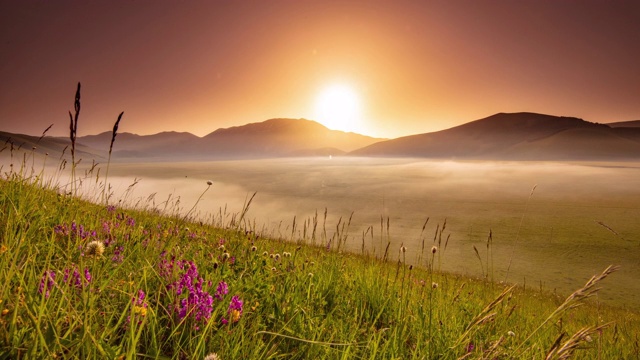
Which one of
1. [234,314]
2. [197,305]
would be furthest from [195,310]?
[234,314]

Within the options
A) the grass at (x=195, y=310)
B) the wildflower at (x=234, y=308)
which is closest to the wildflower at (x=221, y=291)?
the grass at (x=195, y=310)

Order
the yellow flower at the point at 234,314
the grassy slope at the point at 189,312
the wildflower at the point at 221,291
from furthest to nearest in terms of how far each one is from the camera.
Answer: the wildflower at the point at 221,291
the yellow flower at the point at 234,314
the grassy slope at the point at 189,312

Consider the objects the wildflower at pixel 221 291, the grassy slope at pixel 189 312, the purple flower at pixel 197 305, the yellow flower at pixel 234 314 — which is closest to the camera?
the grassy slope at pixel 189 312

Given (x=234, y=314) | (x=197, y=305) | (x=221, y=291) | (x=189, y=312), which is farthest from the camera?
(x=221, y=291)

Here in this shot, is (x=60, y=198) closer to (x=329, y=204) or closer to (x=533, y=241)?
(x=533, y=241)

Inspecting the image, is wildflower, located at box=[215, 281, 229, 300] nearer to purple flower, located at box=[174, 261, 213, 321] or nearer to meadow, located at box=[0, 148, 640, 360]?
meadow, located at box=[0, 148, 640, 360]

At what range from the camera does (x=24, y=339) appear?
1.44 m

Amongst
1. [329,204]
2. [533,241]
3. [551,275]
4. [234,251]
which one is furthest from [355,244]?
[329,204]

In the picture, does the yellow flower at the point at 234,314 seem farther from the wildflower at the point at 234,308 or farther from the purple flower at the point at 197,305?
the purple flower at the point at 197,305

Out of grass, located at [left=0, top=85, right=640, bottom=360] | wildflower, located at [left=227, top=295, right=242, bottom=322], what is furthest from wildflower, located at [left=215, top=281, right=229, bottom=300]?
wildflower, located at [left=227, top=295, right=242, bottom=322]

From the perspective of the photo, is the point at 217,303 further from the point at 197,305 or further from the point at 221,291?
the point at 197,305

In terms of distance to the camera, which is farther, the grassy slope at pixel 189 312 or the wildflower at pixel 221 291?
the wildflower at pixel 221 291

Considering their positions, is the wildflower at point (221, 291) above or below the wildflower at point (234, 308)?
above

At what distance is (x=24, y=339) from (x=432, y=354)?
2.53m
